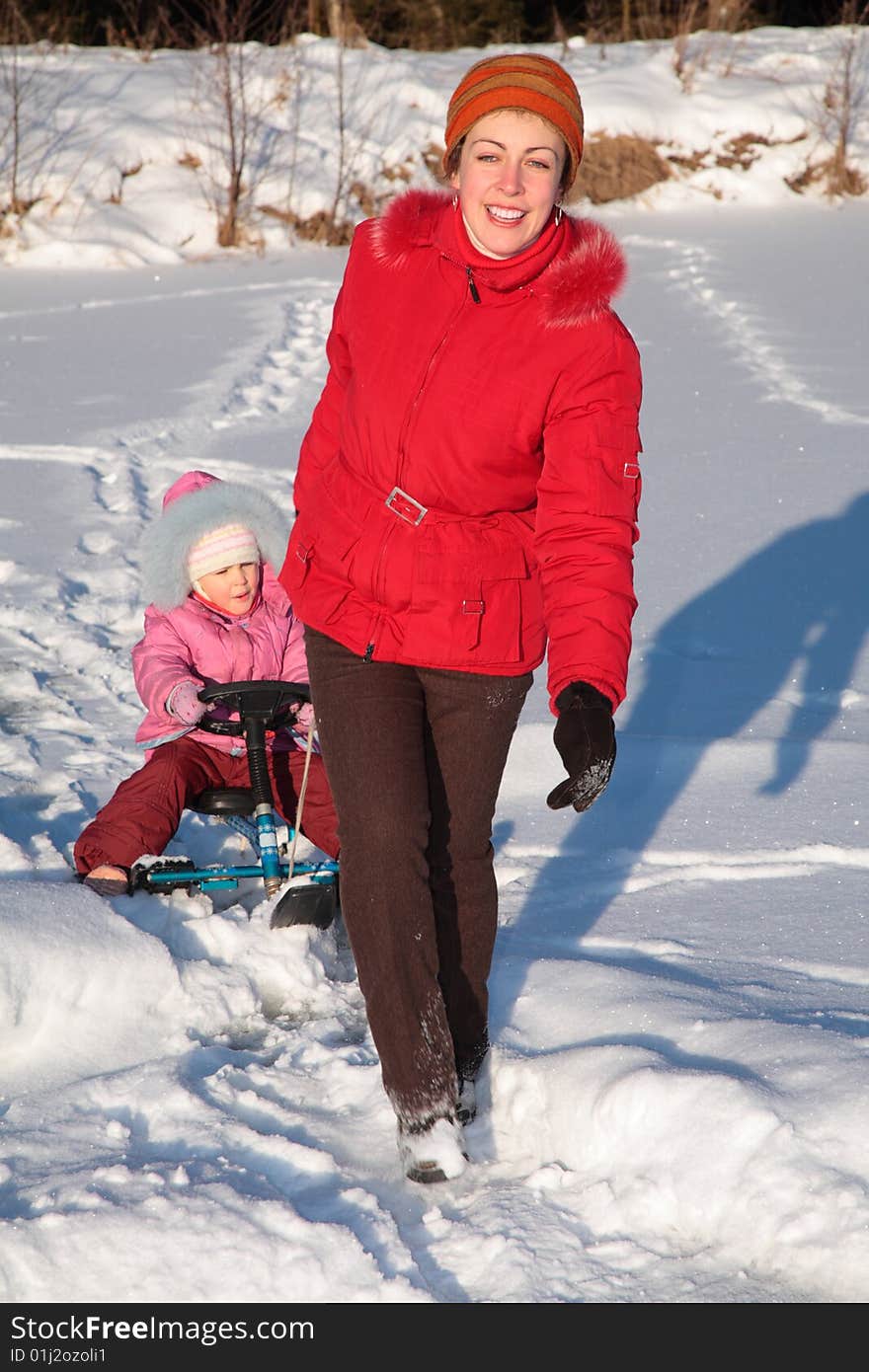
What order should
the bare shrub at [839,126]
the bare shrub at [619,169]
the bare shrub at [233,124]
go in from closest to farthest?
the bare shrub at [233,124], the bare shrub at [839,126], the bare shrub at [619,169]

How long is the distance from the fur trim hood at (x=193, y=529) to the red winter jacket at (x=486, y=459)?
1.24 metres

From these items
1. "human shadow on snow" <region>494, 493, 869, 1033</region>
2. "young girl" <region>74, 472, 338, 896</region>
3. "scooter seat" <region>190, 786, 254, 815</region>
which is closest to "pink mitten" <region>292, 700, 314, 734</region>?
"young girl" <region>74, 472, 338, 896</region>

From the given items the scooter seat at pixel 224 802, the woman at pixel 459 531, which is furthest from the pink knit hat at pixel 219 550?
the woman at pixel 459 531

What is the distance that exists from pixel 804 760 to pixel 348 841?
2.10 m

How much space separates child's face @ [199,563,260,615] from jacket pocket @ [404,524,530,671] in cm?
143

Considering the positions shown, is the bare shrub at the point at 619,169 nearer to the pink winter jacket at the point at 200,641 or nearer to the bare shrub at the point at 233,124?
the bare shrub at the point at 233,124

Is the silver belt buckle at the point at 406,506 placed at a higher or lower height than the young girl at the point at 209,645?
higher

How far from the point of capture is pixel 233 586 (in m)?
3.50

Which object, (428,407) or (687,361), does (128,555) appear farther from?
(687,361)

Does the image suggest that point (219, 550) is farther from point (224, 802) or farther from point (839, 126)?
point (839, 126)

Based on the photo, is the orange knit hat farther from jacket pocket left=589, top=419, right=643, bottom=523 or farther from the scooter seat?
the scooter seat

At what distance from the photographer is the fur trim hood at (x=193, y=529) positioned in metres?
3.43

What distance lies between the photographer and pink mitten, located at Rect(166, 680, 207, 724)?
3.28m

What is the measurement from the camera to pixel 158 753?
11.3 ft
